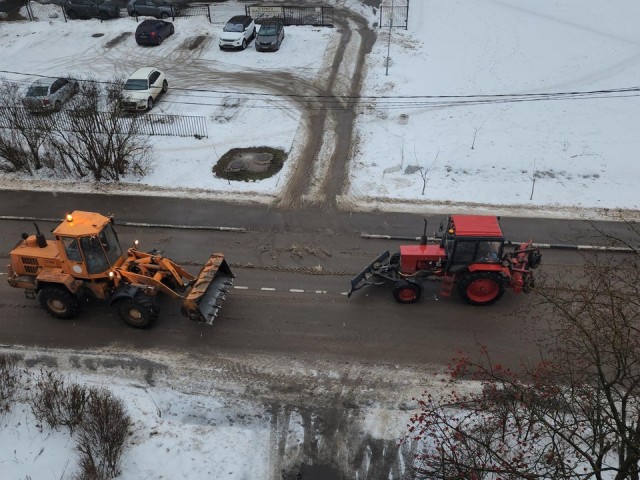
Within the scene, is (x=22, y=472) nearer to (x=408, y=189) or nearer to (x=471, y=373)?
(x=471, y=373)

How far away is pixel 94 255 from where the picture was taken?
1311 cm

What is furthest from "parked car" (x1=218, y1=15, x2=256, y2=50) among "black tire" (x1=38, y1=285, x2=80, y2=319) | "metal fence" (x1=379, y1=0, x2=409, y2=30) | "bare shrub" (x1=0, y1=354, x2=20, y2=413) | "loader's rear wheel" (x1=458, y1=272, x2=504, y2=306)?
"bare shrub" (x1=0, y1=354, x2=20, y2=413)

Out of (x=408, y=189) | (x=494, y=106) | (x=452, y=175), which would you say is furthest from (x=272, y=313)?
(x=494, y=106)

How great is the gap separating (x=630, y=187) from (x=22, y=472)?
20440 millimetres

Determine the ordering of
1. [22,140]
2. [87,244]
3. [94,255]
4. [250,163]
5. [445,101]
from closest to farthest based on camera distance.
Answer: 1. [87,244]
2. [94,255]
3. [250,163]
4. [22,140]
5. [445,101]

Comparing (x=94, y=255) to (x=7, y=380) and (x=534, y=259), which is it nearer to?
(x=7, y=380)

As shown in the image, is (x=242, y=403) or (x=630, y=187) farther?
(x=630, y=187)

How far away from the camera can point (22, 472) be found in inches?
414

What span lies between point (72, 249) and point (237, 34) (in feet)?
69.2

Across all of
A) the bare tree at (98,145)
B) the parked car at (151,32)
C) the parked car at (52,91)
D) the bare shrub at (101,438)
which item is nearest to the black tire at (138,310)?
the bare shrub at (101,438)

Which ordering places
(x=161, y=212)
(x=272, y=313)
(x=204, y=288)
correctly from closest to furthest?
(x=204, y=288) < (x=272, y=313) < (x=161, y=212)

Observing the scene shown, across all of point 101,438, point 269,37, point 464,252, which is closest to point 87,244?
point 101,438

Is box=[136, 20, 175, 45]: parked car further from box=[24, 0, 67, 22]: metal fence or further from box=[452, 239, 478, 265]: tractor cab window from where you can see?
box=[452, 239, 478, 265]: tractor cab window

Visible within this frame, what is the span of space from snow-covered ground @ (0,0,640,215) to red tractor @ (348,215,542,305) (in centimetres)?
465
